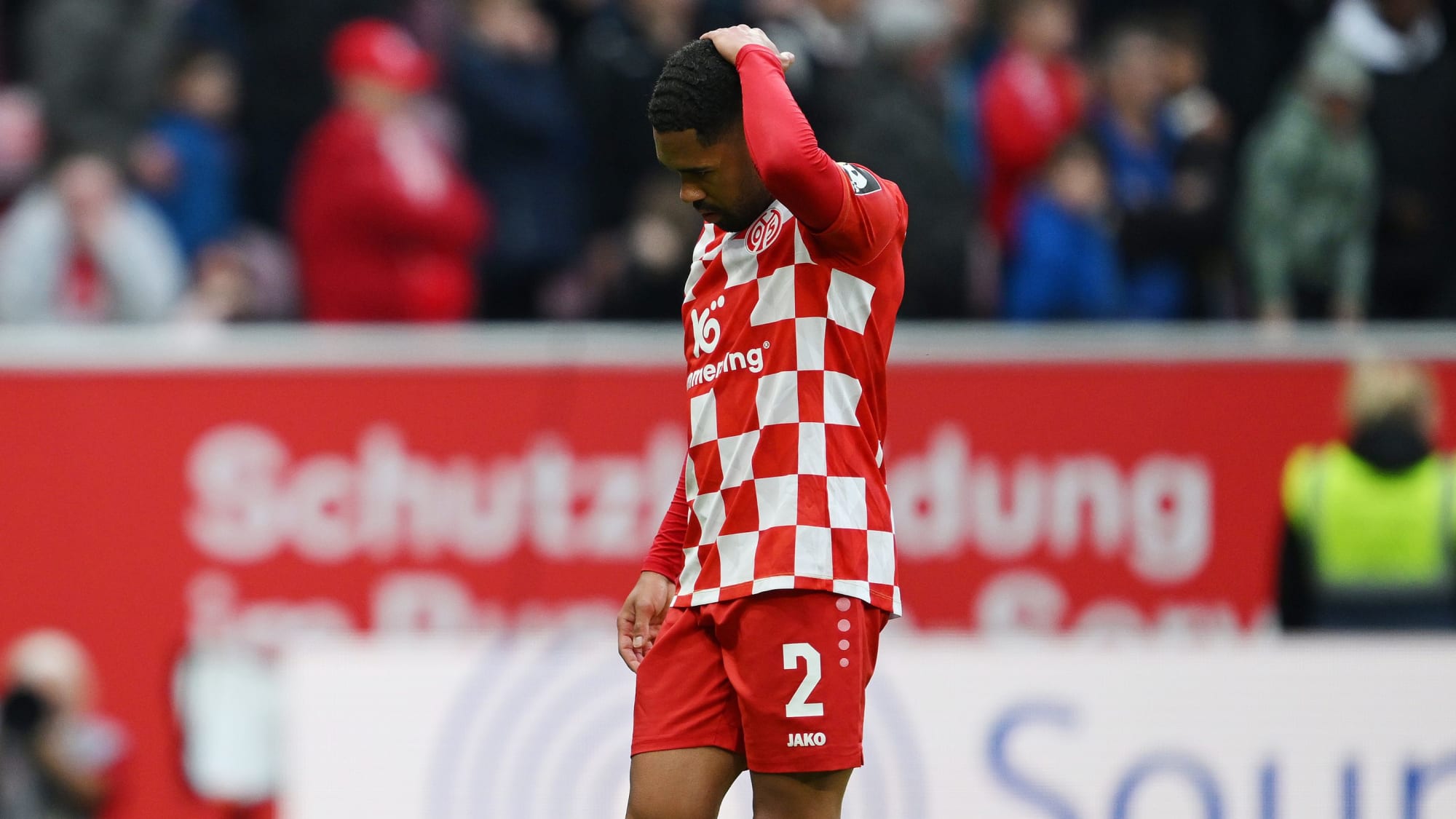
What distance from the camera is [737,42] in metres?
4.03

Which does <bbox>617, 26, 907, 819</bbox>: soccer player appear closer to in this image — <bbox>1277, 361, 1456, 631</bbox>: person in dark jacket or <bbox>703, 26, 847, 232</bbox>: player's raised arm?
<bbox>703, 26, 847, 232</bbox>: player's raised arm

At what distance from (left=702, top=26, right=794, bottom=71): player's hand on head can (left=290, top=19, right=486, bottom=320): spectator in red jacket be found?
16.5ft

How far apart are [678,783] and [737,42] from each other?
4.76 feet

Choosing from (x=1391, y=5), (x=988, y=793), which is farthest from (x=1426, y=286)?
(x=988, y=793)

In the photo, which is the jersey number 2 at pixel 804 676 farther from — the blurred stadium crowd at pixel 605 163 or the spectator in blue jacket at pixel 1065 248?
the spectator in blue jacket at pixel 1065 248

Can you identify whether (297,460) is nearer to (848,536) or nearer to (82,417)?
(82,417)

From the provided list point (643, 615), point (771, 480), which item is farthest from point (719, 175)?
point (643, 615)

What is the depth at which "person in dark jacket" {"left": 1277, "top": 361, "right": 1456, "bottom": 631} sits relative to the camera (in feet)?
25.3

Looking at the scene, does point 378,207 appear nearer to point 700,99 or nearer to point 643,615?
point 643,615

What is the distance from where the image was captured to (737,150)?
4082 mm

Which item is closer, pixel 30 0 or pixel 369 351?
pixel 369 351

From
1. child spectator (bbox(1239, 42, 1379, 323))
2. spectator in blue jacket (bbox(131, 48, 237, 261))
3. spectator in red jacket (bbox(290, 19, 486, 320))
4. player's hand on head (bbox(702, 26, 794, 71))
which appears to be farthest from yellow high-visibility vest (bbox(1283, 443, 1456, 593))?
spectator in blue jacket (bbox(131, 48, 237, 261))

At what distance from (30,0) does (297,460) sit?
10.2 feet

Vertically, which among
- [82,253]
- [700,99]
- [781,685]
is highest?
[82,253]
